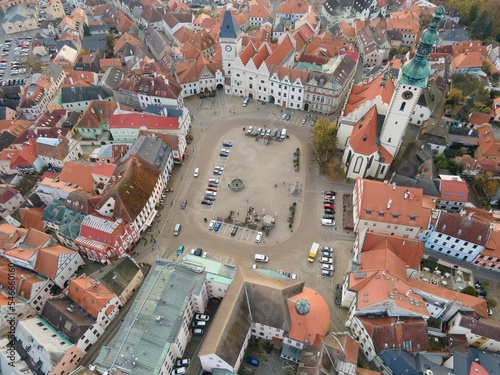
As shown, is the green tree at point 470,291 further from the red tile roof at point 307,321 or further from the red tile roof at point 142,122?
the red tile roof at point 142,122

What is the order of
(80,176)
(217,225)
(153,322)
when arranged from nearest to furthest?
1. (153,322)
2. (217,225)
3. (80,176)

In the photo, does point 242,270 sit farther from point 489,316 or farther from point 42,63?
point 42,63

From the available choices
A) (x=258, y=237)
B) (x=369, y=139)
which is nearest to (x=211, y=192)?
(x=258, y=237)

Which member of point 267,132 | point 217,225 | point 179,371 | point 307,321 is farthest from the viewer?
point 267,132

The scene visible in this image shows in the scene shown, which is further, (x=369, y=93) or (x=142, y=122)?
(x=142, y=122)

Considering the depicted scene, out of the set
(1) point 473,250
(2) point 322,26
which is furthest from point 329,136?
(2) point 322,26

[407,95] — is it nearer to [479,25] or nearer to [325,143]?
[325,143]

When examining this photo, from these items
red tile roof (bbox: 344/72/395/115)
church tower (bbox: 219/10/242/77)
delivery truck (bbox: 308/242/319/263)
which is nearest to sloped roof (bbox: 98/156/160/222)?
delivery truck (bbox: 308/242/319/263)
